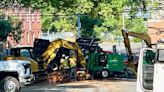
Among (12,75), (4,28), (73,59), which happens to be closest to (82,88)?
(12,75)

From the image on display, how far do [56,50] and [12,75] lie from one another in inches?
564

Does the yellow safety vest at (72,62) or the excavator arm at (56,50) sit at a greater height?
the excavator arm at (56,50)

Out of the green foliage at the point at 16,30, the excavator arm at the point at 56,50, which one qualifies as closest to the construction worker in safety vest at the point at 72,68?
the excavator arm at the point at 56,50

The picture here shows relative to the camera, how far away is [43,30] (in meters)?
84.4

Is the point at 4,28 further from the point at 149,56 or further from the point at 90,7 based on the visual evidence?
the point at 149,56

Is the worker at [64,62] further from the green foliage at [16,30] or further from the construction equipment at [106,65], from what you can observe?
the green foliage at [16,30]

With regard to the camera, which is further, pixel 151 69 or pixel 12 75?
pixel 12 75

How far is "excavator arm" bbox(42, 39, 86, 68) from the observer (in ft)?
121

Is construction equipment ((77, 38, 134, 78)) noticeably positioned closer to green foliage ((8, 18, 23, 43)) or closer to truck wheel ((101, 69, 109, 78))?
truck wheel ((101, 69, 109, 78))

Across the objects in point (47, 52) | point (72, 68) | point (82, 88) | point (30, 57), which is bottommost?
point (82, 88)

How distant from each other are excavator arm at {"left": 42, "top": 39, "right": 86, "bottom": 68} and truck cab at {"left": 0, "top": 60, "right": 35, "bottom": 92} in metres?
13.4

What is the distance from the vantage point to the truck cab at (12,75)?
22.5 meters

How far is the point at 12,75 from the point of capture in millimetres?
22984

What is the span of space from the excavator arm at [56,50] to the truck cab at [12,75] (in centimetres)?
1339
